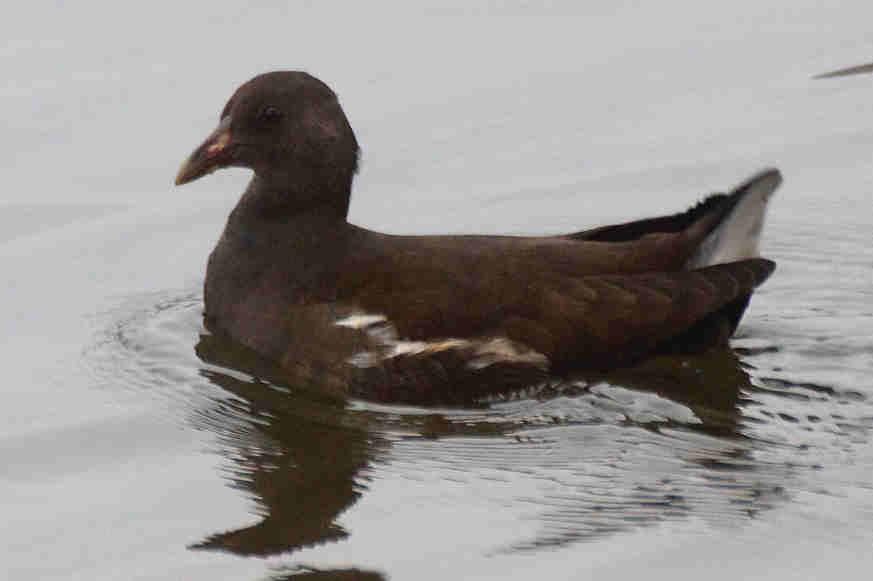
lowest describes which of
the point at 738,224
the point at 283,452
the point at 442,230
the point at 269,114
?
the point at 283,452

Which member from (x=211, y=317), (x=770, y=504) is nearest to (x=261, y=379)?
(x=211, y=317)

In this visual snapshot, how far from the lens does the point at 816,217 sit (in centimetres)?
993

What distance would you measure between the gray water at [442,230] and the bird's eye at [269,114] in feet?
3.28

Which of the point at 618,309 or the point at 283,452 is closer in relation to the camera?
the point at 283,452

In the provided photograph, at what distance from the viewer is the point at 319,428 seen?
791 centimetres

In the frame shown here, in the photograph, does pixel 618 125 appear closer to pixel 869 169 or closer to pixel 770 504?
pixel 869 169

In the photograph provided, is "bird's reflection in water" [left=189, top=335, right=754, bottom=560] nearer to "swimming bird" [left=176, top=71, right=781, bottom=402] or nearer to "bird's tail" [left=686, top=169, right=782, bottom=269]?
"swimming bird" [left=176, top=71, right=781, bottom=402]

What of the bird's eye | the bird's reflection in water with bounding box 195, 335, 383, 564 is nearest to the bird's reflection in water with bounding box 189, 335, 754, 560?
the bird's reflection in water with bounding box 195, 335, 383, 564

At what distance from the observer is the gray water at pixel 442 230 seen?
685cm

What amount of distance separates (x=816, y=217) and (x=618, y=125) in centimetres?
164

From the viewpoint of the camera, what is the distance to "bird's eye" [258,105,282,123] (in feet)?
28.3

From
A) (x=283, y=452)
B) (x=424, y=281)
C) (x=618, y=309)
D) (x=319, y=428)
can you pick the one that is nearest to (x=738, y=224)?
(x=618, y=309)

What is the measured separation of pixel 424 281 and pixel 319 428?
757 mm

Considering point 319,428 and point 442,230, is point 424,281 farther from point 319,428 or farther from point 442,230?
point 442,230
